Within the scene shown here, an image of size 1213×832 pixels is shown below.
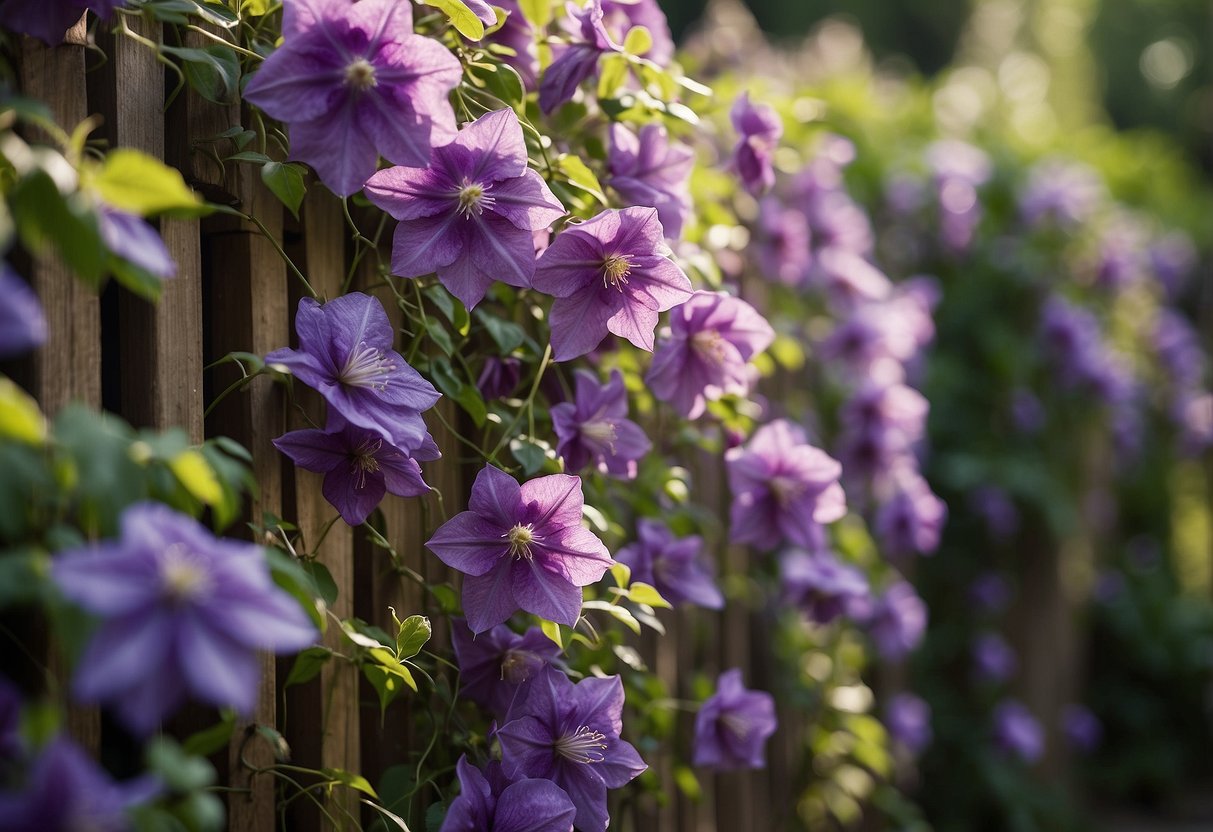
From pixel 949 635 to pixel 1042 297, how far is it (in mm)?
1015

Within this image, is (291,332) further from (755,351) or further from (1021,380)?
(1021,380)

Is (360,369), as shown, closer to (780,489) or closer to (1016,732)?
(780,489)

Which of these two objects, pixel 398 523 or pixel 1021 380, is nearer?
pixel 398 523

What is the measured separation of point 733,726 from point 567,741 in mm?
428

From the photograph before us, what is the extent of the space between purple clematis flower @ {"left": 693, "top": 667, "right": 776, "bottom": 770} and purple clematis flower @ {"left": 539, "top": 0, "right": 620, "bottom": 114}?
2.47 feet

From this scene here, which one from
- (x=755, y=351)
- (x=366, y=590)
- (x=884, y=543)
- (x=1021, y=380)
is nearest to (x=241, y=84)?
(x=366, y=590)

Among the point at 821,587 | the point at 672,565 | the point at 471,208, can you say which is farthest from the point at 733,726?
the point at 471,208

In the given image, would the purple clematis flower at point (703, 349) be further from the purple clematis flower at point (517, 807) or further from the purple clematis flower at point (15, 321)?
the purple clematis flower at point (15, 321)

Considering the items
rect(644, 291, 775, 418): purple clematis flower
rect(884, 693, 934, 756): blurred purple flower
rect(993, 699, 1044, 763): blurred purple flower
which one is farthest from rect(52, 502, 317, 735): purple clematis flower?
rect(993, 699, 1044, 763): blurred purple flower

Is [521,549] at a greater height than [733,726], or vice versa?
[521,549]

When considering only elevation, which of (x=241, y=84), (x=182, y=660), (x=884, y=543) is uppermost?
(x=241, y=84)

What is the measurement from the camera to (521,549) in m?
1.00

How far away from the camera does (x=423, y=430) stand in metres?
0.93

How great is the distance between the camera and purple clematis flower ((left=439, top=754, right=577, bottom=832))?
3.10 feet
